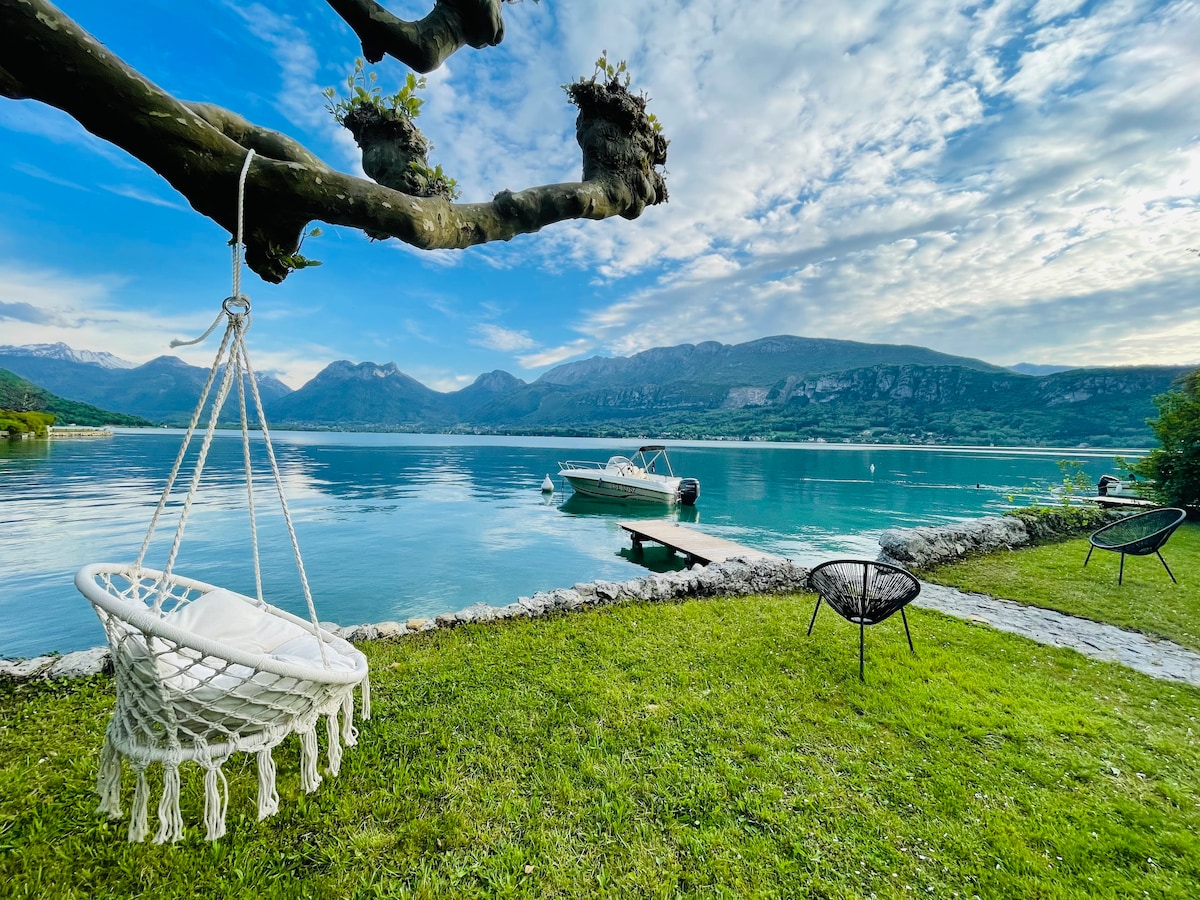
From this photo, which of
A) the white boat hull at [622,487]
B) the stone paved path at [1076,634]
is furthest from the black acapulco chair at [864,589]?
the white boat hull at [622,487]

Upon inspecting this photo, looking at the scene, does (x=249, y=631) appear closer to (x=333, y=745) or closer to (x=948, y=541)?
(x=333, y=745)

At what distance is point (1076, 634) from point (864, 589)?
334cm

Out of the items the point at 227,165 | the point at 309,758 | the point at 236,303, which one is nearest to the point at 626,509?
the point at 309,758

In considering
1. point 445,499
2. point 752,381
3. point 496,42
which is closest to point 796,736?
point 496,42

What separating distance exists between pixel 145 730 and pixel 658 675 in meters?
3.60

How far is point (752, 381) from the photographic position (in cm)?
18962

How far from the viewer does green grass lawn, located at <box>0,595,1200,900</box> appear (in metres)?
2.33

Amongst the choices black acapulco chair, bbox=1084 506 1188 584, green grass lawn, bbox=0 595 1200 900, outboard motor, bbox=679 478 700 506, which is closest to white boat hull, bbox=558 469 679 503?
outboard motor, bbox=679 478 700 506

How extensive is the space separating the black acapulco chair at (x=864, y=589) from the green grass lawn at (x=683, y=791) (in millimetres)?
477

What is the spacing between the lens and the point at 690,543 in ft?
39.5

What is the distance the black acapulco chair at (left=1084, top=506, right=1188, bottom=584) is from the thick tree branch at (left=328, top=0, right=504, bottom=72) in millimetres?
10160

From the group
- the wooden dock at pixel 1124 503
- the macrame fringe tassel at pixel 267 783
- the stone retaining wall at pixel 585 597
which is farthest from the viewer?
the wooden dock at pixel 1124 503

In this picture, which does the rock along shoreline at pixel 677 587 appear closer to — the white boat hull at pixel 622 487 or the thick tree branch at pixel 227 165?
the thick tree branch at pixel 227 165

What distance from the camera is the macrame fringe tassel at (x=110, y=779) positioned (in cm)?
209
